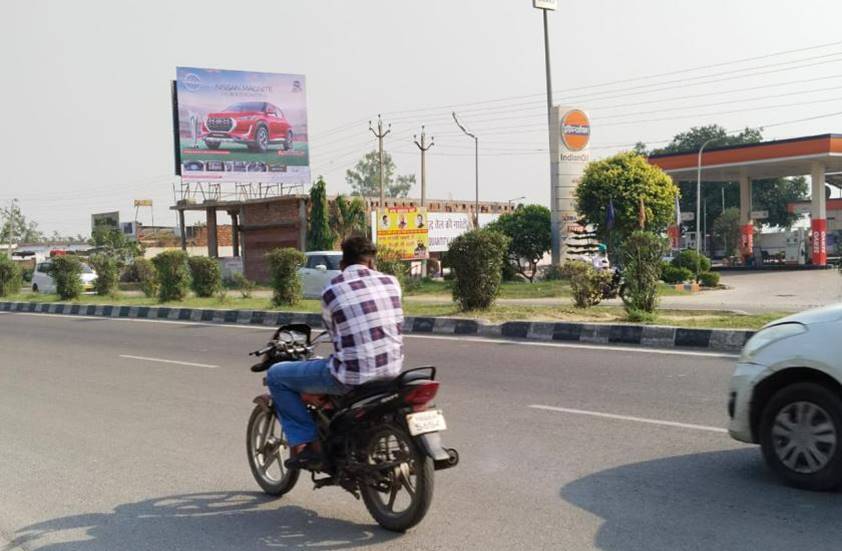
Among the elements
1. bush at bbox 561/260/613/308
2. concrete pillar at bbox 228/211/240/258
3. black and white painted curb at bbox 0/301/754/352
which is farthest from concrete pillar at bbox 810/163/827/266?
black and white painted curb at bbox 0/301/754/352

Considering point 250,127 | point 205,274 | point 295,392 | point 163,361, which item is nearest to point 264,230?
point 250,127

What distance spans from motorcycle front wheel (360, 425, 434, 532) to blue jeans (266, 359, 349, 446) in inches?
16.7

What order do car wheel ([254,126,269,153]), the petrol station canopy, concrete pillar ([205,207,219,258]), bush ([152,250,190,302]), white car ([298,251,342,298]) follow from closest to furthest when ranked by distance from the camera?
bush ([152,250,190,302]) → white car ([298,251,342,298]) → the petrol station canopy → car wheel ([254,126,269,153]) → concrete pillar ([205,207,219,258])

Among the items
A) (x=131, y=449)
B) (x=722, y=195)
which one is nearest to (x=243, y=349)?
(x=131, y=449)

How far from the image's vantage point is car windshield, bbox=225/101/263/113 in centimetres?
3962

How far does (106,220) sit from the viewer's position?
8262 cm

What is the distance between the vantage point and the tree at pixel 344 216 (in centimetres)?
3619

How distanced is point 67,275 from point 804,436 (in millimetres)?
26548

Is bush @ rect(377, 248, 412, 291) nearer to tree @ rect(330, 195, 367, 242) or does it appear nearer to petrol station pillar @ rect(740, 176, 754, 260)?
tree @ rect(330, 195, 367, 242)

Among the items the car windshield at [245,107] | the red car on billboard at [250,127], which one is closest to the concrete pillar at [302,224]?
the red car on billboard at [250,127]

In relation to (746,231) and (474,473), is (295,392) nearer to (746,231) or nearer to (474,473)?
(474,473)

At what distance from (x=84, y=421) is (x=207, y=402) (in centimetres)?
120

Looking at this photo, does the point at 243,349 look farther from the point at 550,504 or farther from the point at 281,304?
the point at 550,504

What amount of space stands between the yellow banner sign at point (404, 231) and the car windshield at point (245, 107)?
48.1 feet
